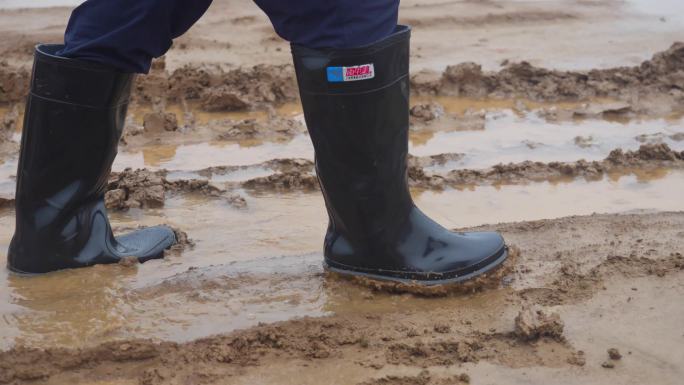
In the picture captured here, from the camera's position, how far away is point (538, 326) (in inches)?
79.6

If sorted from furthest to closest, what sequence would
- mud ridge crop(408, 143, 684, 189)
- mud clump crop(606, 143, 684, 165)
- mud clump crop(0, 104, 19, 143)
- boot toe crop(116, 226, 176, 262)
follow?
mud clump crop(0, 104, 19, 143) → mud clump crop(606, 143, 684, 165) → mud ridge crop(408, 143, 684, 189) → boot toe crop(116, 226, 176, 262)

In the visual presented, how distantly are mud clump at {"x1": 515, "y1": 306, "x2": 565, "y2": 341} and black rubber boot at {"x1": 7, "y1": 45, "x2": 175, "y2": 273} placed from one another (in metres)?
1.07

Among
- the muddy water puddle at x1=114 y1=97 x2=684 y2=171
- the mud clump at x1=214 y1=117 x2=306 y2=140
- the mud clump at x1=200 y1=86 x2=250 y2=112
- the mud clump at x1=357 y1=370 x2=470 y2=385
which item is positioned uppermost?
the mud clump at x1=357 y1=370 x2=470 y2=385

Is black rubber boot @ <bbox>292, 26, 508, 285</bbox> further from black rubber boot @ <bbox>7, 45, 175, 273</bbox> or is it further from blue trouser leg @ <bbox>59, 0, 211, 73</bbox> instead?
black rubber boot @ <bbox>7, 45, 175, 273</bbox>

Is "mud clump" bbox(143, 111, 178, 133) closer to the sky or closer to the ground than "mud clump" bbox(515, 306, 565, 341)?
closer to the ground

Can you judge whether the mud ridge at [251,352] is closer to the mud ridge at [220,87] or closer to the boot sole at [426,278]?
the boot sole at [426,278]

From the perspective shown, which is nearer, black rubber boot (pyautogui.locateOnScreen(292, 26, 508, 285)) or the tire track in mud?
black rubber boot (pyautogui.locateOnScreen(292, 26, 508, 285))

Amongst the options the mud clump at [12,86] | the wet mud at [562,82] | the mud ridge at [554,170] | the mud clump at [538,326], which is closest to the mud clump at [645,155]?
the mud ridge at [554,170]

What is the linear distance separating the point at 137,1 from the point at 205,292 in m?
0.73

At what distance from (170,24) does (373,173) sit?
613mm

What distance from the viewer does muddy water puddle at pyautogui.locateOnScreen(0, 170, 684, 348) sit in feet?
6.93

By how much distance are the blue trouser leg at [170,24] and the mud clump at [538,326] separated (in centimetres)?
71

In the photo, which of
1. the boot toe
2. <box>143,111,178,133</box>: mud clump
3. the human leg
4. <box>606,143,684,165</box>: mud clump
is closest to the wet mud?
<box>606,143,684,165</box>: mud clump

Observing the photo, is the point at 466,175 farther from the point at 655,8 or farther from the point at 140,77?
the point at 655,8
